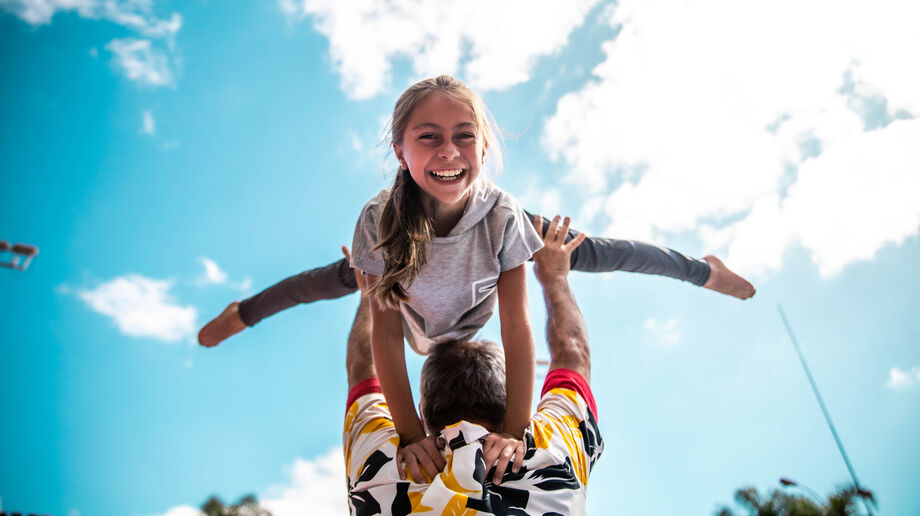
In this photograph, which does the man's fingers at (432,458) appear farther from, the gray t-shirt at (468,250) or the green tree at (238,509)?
the green tree at (238,509)

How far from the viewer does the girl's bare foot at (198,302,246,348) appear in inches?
147

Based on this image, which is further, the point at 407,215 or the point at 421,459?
the point at 407,215

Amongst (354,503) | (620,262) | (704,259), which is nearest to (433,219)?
(354,503)

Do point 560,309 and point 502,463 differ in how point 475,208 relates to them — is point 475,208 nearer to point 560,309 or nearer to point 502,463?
point 560,309

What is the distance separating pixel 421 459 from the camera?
1.63 metres

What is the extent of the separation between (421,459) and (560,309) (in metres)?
1.05

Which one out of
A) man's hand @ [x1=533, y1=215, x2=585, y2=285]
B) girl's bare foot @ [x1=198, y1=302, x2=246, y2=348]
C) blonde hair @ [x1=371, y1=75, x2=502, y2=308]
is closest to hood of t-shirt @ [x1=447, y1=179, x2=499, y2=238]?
blonde hair @ [x1=371, y1=75, x2=502, y2=308]

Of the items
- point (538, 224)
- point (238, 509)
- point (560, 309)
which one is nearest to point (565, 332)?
point (560, 309)

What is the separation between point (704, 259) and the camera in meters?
3.89

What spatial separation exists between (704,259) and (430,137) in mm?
2713

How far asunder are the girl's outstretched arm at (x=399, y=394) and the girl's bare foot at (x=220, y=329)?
1.80 metres

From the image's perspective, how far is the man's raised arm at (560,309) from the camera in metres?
2.07

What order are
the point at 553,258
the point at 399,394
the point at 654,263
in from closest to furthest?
the point at 399,394 → the point at 553,258 → the point at 654,263

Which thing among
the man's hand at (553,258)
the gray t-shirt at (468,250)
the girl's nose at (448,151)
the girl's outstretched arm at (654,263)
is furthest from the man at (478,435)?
Result: the girl's outstretched arm at (654,263)
